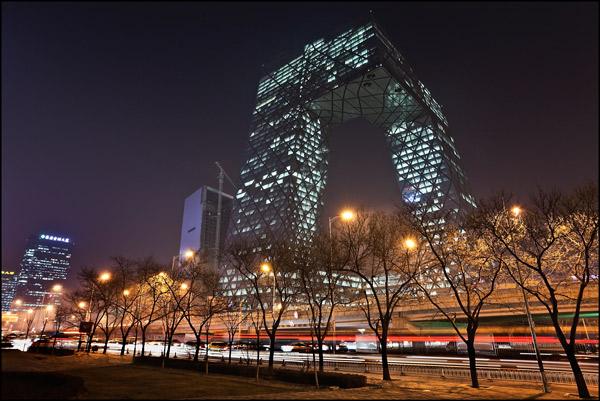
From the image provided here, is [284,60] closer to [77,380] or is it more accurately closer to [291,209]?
[291,209]

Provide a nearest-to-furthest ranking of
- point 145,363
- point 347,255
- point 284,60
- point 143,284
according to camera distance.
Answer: point 347,255 < point 145,363 < point 143,284 < point 284,60

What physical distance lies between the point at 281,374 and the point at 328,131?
147 meters

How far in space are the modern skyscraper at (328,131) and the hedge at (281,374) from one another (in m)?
94.5

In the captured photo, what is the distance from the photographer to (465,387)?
63.3ft

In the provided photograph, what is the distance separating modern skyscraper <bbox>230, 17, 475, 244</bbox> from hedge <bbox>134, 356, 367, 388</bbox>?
9449 cm

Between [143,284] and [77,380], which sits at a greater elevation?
[143,284]

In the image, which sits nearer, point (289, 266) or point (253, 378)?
point (253, 378)

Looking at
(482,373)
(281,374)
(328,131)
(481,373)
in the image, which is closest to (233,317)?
(281,374)

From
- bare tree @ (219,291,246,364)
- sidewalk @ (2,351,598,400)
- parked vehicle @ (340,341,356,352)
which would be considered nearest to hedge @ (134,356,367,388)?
sidewalk @ (2,351,598,400)

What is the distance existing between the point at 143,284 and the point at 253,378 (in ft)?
84.6

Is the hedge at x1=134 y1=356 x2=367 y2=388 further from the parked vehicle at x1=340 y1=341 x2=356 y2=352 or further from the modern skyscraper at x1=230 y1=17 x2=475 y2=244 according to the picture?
the modern skyscraper at x1=230 y1=17 x2=475 y2=244

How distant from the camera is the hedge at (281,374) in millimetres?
18692

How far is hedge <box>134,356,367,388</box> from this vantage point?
18.7m

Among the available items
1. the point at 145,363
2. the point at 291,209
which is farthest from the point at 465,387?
the point at 291,209
